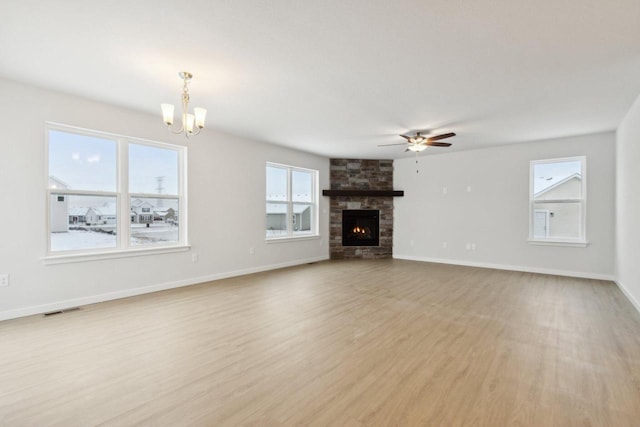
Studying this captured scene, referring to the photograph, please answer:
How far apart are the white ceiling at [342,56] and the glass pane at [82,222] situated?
1.33m

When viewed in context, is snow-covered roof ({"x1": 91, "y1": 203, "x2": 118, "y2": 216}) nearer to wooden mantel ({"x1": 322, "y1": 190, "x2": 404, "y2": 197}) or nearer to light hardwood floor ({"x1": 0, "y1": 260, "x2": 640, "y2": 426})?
light hardwood floor ({"x1": 0, "y1": 260, "x2": 640, "y2": 426})

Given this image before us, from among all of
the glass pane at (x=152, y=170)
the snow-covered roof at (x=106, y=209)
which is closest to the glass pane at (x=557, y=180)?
the glass pane at (x=152, y=170)

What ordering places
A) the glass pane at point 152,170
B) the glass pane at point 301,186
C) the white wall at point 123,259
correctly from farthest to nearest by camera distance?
the glass pane at point 301,186, the glass pane at point 152,170, the white wall at point 123,259

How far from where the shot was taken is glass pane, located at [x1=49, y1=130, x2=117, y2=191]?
3799 mm

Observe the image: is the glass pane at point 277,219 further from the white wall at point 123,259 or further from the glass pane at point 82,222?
the glass pane at point 82,222

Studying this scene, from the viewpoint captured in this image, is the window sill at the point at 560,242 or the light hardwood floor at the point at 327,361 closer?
the light hardwood floor at the point at 327,361

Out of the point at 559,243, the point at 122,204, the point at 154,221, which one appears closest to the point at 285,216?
the point at 154,221

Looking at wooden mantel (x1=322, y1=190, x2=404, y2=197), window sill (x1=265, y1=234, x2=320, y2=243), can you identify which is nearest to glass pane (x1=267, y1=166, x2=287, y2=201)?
window sill (x1=265, y1=234, x2=320, y2=243)

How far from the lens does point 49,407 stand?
6.22 feet

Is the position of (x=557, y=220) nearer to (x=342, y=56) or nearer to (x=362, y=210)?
(x=362, y=210)

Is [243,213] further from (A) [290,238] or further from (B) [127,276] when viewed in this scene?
(B) [127,276]

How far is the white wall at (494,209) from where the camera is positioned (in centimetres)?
552

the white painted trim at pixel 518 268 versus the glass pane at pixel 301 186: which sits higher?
the glass pane at pixel 301 186

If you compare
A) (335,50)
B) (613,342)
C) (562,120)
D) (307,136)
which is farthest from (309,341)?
(562,120)
